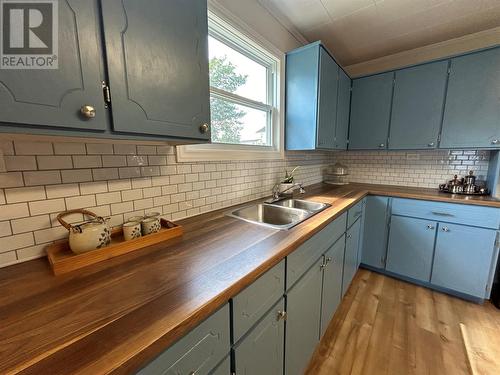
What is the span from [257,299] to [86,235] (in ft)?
2.13

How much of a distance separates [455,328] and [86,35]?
106 inches

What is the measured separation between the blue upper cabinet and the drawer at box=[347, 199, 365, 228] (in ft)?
2.09

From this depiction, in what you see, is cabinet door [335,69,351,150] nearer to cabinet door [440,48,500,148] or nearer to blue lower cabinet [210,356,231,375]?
cabinet door [440,48,500,148]

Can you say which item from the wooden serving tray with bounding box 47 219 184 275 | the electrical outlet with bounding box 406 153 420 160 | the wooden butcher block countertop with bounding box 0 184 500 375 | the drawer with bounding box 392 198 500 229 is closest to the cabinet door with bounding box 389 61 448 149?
the electrical outlet with bounding box 406 153 420 160

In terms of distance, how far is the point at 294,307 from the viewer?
99 centimetres

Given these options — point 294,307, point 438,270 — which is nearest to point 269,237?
point 294,307

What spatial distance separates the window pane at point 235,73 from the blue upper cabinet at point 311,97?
0.93ft

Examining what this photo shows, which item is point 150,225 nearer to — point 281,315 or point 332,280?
point 281,315

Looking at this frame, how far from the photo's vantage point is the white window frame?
1.30m

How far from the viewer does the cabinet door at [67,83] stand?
0.48 m

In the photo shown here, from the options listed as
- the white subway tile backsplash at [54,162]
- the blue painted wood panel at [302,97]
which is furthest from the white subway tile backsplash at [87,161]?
the blue painted wood panel at [302,97]

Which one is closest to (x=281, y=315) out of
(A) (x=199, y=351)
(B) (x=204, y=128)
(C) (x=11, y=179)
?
(A) (x=199, y=351)

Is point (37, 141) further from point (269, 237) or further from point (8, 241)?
point (269, 237)

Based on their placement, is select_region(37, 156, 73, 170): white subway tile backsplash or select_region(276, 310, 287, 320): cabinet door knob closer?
select_region(37, 156, 73, 170): white subway tile backsplash
